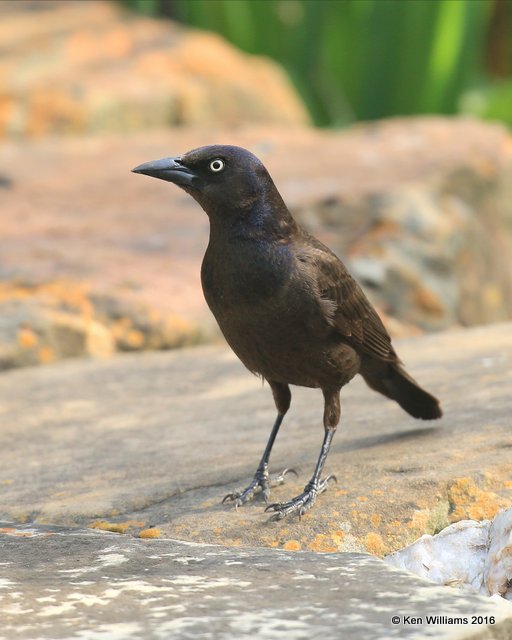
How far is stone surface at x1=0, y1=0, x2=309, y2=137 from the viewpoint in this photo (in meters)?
9.24

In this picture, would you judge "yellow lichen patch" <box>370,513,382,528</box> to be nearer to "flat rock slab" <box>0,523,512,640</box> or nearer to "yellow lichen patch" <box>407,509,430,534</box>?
"yellow lichen patch" <box>407,509,430,534</box>

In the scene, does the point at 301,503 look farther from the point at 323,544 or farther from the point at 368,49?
the point at 368,49

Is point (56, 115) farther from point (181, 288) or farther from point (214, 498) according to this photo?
point (214, 498)

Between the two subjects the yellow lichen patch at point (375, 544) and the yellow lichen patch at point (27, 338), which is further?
the yellow lichen patch at point (27, 338)

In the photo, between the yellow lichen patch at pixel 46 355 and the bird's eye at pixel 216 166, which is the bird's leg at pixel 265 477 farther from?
the yellow lichen patch at pixel 46 355

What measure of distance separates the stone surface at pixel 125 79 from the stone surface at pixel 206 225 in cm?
91

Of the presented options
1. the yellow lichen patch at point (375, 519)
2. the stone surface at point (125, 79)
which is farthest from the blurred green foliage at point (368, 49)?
the yellow lichen patch at point (375, 519)

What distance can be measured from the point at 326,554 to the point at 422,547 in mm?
362

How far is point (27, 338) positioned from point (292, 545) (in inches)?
114

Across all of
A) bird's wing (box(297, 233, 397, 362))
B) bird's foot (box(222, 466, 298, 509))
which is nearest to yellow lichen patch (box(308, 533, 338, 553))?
bird's foot (box(222, 466, 298, 509))

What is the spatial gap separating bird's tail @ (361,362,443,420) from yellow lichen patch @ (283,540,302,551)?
106cm

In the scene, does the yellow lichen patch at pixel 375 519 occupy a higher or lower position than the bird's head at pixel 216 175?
lower

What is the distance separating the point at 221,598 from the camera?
2.29 meters

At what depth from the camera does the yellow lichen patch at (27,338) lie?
5469mm
